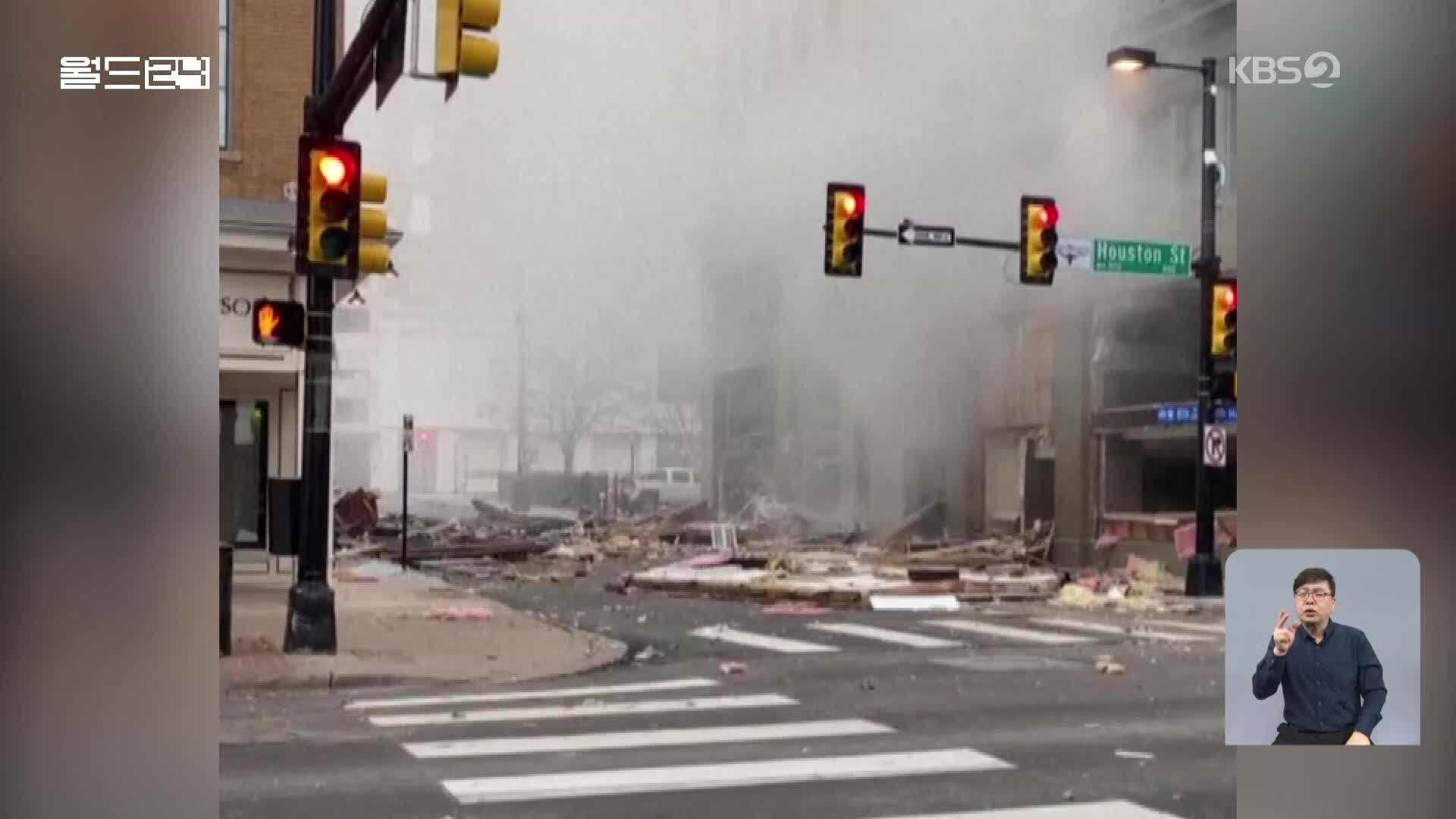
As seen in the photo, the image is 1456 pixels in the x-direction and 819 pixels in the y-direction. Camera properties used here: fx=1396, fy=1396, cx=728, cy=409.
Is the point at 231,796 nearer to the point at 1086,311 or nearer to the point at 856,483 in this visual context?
the point at 856,483

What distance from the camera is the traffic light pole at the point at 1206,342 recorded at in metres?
4.85

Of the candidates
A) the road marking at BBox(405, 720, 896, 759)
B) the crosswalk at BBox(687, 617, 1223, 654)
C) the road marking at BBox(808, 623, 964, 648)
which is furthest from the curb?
the road marking at BBox(808, 623, 964, 648)

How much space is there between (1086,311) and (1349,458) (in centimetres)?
101

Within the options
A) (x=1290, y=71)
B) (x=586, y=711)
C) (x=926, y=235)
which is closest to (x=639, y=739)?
(x=586, y=711)

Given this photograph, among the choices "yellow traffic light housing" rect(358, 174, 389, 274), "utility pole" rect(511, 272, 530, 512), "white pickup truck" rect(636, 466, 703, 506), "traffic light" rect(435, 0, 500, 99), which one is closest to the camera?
"traffic light" rect(435, 0, 500, 99)

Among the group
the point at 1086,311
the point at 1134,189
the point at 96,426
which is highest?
the point at 1134,189

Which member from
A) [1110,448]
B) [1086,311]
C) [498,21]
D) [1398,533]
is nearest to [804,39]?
[498,21]

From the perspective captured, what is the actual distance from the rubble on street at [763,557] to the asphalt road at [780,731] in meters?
0.08

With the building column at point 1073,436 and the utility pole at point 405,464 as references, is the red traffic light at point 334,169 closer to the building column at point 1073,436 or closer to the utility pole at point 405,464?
the utility pole at point 405,464

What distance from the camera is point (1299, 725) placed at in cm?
473

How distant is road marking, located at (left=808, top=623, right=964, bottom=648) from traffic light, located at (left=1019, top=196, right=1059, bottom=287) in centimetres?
127

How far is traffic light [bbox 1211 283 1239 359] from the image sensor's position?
4828 millimetres

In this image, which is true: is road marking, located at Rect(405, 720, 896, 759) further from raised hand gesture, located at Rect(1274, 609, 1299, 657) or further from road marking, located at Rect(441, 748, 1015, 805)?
raised hand gesture, located at Rect(1274, 609, 1299, 657)

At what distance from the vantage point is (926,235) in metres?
4.92
